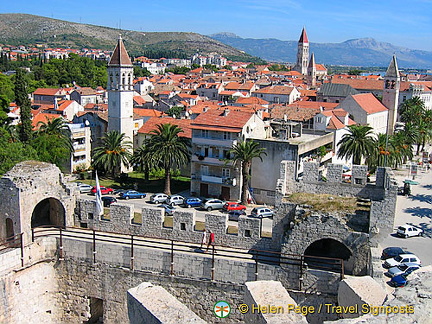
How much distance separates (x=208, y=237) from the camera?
16453mm

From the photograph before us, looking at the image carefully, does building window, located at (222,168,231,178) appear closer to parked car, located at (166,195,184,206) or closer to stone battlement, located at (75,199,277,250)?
parked car, located at (166,195,184,206)

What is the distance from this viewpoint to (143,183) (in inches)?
1965

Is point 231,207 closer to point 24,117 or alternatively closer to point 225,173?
point 225,173

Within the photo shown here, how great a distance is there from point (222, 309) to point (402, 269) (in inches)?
645

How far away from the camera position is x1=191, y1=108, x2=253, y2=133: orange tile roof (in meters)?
42.4

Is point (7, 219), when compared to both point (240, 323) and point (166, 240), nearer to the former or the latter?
point (166, 240)

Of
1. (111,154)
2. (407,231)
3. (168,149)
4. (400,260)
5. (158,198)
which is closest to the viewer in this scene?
(400,260)

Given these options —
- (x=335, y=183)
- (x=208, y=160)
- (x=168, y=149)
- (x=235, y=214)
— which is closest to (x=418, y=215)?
(x=235, y=214)

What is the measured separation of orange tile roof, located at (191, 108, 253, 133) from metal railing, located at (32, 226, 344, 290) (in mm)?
25885

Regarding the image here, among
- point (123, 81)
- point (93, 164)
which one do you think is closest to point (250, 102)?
point (123, 81)

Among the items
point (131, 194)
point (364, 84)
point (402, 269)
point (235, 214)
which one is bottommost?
point (131, 194)

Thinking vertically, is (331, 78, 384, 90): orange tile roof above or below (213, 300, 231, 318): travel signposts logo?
above

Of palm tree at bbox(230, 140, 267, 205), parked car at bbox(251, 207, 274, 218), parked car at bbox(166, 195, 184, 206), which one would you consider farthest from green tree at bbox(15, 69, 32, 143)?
parked car at bbox(251, 207, 274, 218)

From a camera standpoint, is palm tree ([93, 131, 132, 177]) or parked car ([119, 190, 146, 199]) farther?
palm tree ([93, 131, 132, 177])
